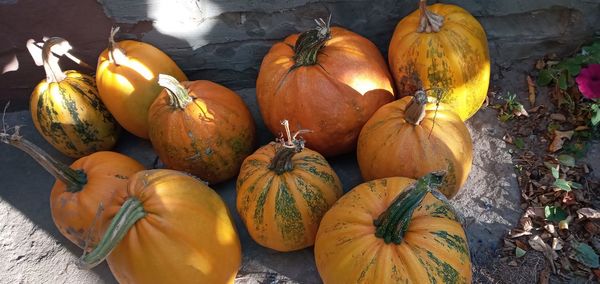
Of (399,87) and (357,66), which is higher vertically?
(357,66)

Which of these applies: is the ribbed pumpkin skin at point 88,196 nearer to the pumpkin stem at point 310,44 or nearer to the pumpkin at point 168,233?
the pumpkin at point 168,233

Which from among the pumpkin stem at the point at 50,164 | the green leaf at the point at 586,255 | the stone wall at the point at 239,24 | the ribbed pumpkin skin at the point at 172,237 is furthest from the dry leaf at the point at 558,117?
the pumpkin stem at the point at 50,164

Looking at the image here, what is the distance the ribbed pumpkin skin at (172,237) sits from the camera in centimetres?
200

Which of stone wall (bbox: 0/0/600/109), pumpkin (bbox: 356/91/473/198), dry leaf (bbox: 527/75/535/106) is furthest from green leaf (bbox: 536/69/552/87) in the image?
pumpkin (bbox: 356/91/473/198)

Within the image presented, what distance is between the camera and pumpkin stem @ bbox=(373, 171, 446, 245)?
1.64 meters

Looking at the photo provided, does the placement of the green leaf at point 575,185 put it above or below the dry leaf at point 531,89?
below

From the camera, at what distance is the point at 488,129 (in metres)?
2.92

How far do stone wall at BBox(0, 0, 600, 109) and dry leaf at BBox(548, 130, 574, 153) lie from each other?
568 millimetres

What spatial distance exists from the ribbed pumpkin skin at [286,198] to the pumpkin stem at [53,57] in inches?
49.4

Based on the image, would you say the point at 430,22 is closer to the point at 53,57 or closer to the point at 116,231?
the point at 116,231

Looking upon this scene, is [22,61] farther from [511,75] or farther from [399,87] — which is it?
[511,75]

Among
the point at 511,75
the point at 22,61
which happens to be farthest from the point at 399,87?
the point at 22,61

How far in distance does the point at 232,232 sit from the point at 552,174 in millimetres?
1692

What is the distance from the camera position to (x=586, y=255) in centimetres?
236
